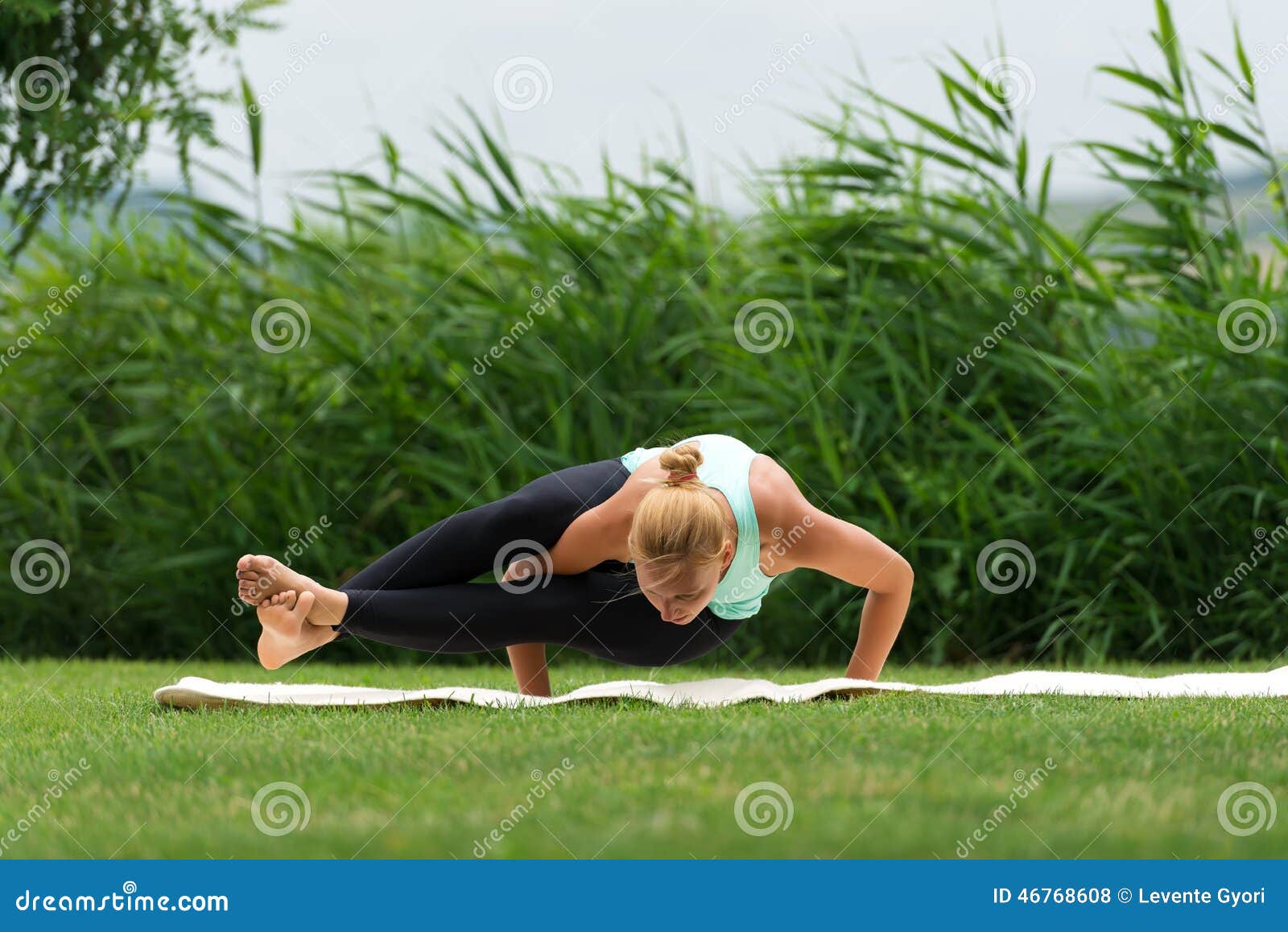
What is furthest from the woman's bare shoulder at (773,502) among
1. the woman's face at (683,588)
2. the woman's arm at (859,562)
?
the woman's face at (683,588)

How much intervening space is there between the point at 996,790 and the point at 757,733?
62 cm

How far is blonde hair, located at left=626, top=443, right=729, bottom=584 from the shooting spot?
10.0 feet

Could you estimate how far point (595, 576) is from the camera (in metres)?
3.50

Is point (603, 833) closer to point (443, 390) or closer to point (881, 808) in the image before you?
point (881, 808)

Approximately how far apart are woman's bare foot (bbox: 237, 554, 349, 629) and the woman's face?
0.81 m
